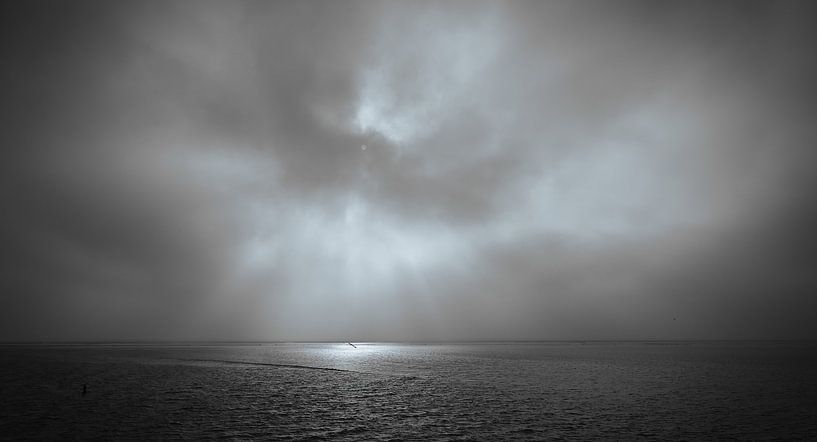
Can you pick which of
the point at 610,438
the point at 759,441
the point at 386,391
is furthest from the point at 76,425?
the point at 759,441

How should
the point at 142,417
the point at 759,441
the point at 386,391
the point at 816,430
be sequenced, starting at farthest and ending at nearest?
the point at 386,391, the point at 142,417, the point at 816,430, the point at 759,441

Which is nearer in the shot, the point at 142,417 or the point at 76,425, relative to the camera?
the point at 76,425

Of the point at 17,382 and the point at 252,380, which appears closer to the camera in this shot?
the point at 17,382

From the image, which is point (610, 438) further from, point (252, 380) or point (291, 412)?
point (252, 380)

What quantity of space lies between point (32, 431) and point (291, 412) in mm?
24429

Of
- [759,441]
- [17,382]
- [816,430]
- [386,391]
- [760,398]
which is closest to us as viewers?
[759,441]

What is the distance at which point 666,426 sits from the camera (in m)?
47.5

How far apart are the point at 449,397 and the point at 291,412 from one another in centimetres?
2537

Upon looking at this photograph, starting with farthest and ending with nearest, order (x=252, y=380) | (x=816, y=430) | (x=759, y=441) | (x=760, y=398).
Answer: (x=252, y=380) → (x=760, y=398) → (x=816, y=430) → (x=759, y=441)

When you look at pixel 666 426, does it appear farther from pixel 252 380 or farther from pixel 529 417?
pixel 252 380

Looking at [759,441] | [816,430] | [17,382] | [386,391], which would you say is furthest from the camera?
[17,382]

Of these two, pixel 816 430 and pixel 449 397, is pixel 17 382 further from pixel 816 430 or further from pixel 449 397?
pixel 816 430

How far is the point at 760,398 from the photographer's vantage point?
69312 mm

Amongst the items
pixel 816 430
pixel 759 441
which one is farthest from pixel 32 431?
pixel 816 430
